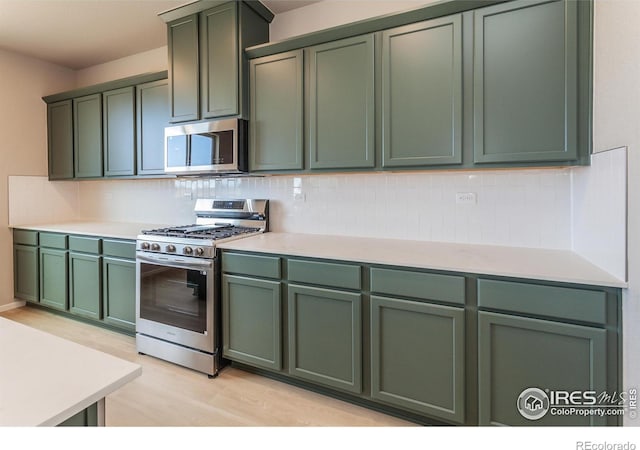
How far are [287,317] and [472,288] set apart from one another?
3.71 feet

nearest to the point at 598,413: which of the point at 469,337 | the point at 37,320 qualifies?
the point at 469,337

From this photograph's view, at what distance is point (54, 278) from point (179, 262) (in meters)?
1.94

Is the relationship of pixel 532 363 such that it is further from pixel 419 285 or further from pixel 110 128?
pixel 110 128

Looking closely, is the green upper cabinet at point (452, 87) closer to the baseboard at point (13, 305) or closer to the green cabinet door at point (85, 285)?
the green cabinet door at point (85, 285)

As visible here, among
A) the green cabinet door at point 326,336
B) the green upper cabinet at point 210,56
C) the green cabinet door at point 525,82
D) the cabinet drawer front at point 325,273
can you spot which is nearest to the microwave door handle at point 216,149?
the green upper cabinet at point 210,56

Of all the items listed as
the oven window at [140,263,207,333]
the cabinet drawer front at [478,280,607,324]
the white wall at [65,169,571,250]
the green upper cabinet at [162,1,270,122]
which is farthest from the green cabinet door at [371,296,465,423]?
the green upper cabinet at [162,1,270,122]

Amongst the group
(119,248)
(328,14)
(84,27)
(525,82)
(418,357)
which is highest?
(84,27)

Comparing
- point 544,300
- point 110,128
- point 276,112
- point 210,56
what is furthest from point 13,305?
point 544,300

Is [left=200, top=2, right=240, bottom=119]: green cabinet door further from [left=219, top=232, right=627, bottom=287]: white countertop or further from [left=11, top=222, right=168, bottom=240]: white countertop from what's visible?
[left=11, top=222, right=168, bottom=240]: white countertop

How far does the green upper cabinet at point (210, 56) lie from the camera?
2.64m

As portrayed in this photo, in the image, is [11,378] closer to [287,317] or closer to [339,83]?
[287,317]

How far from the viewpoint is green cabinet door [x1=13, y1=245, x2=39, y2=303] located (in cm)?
363

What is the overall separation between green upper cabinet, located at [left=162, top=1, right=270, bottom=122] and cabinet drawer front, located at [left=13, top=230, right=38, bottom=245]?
2.11 metres

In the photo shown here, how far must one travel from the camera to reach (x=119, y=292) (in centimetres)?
304
